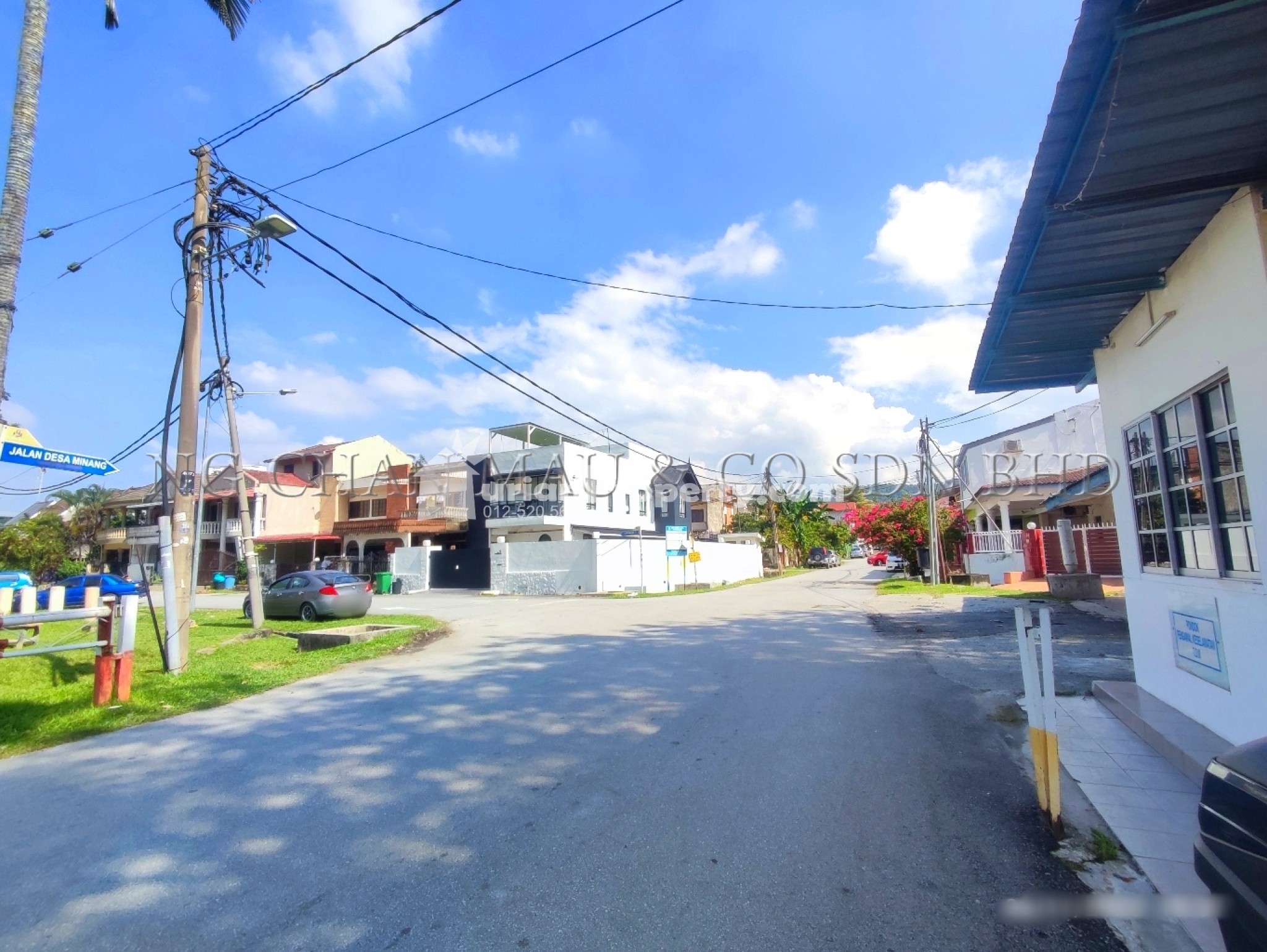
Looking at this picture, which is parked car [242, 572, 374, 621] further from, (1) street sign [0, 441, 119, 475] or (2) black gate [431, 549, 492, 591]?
(2) black gate [431, 549, 492, 591]

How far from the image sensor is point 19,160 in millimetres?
6773

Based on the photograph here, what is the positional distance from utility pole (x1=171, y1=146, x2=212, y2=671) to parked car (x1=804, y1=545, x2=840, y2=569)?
164ft

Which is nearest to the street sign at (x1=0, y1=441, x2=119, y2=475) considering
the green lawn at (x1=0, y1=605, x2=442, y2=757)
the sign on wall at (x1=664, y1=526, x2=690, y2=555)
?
the green lawn at (x1=0, y1=605, x2=442, y2=757)

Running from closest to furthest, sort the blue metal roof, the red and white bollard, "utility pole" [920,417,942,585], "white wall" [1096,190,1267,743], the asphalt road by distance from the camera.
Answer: the asphalt road → the blue metal roof → "white wall" [1096,190,1267,743] → the red and white bollard → "utility pole" [920,417,942,585]

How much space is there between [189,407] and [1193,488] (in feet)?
40.1

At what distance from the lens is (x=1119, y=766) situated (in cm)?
487

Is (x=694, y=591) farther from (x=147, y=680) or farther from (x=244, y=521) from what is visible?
(x=147, y=680)

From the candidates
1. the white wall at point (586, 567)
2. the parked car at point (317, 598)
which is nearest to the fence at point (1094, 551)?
the white wall at point (586, 567)

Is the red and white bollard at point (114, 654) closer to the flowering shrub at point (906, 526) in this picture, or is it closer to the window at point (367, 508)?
the flowering shrub at point (906, 526)

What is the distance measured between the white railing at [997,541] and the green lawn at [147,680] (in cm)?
2075

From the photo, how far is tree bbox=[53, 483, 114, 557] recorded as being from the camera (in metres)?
43.8

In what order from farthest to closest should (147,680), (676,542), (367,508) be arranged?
(367,508)
(676,542)
(147,680)

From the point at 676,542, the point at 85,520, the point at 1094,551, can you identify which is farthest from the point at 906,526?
the point at 85,520

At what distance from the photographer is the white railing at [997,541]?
2411cm
